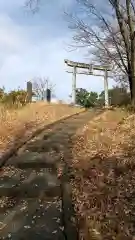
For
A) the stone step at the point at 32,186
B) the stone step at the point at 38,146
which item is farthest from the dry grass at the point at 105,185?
the stone step at the point at 38,146

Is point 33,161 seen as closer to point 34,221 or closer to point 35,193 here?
point 35,193

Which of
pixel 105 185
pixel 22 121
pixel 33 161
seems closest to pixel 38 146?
pixel 33 161

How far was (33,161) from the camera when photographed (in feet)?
29.3

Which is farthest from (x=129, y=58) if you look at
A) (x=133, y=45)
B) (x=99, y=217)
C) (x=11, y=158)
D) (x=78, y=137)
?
(x=99, y=217)

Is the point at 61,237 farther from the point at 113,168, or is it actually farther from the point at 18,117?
the point at 18,117

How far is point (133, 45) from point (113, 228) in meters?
14.5

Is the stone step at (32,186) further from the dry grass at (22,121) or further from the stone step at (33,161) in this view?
the dry grass at (22,121)

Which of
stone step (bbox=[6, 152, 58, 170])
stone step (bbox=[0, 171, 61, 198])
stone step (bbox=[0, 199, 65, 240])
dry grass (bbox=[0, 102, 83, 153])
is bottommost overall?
stone step (bbox=[0, 199, 65, 240])

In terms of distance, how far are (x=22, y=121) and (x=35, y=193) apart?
7.19 meters

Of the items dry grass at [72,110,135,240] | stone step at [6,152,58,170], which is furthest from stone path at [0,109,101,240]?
dry grass at [72,110,135,240]

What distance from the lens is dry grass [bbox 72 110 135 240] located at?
5793 millimetres

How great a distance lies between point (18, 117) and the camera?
48.3 ft

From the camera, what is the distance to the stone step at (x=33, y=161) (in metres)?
8.63

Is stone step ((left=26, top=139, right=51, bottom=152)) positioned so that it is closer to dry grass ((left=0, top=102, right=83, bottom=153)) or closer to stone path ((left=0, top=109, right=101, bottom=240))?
stone path ((left=0, top=109, right=101, bottom=240))
